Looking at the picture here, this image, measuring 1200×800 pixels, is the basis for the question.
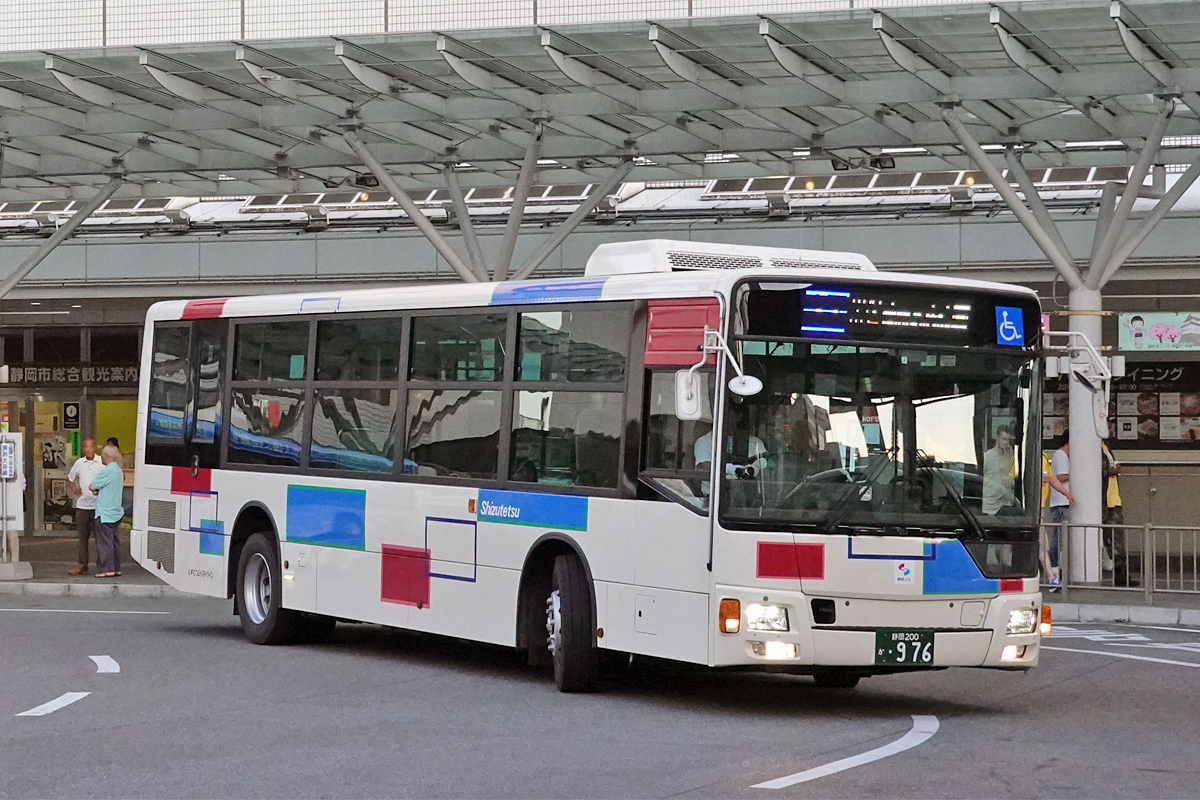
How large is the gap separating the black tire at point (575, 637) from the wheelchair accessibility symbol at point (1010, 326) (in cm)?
290

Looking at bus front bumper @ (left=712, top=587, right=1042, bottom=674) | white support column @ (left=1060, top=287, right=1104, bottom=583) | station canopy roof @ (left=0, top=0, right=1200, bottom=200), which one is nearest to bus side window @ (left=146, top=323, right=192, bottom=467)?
station canopy roof @ (left=0, top=0, right=1200, bottom=200)

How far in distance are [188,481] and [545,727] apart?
22.5ft

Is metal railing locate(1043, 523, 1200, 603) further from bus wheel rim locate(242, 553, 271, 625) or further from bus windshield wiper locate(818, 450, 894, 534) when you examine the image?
bus windshield wiper locate(818, 450, 894, 534)

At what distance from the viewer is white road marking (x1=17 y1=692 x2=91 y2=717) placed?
34.9 ft

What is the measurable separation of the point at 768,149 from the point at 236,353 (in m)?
8.84

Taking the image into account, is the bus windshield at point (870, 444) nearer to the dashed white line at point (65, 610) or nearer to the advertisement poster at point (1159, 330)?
the dashed white line at point (65, 610)

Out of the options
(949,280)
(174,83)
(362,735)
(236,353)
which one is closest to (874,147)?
(174,83)

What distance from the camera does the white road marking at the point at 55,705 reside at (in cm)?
1064

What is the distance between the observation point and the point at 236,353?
1572 centimetres

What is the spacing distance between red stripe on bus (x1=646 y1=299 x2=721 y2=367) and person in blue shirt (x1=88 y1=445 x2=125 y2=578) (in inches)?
490

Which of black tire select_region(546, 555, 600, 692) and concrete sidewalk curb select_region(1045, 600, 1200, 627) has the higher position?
black tire select_region(546, 555, 600, 692)

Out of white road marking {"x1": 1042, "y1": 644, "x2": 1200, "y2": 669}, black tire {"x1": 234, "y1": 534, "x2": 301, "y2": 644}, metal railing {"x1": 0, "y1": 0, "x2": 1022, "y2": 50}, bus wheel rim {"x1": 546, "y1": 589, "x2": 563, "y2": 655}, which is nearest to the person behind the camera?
bus wheel rim {"x1": 546, "y1": 589, "x2": 563, "y2": 655}

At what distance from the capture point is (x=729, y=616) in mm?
10672

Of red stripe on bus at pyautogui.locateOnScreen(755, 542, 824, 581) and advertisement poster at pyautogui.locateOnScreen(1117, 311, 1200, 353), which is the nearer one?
red stripe on bus at pyautogui.locateOnScreen(755, 542, 824, 581)
